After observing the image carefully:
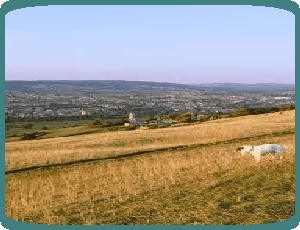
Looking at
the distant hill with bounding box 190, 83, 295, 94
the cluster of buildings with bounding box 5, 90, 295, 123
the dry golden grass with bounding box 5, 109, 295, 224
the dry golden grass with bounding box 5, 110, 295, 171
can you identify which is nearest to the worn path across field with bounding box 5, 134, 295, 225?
the dry golden grass with bounding box 5, 109, 295, 224

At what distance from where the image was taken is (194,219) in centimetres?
284

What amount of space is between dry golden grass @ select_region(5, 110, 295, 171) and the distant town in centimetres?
18

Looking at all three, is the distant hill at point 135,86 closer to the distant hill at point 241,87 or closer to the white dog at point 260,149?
the distant hill at point 241,87

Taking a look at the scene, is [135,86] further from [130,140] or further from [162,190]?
[162,190]

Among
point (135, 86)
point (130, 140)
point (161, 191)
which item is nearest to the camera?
point (161, 191)

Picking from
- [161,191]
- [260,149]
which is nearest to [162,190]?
[161,191]

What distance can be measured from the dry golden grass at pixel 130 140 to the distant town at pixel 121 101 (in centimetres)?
18

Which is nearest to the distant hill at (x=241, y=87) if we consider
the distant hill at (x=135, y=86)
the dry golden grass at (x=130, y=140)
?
the distant hill at (x=135, y=86)

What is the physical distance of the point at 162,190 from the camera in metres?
2.99

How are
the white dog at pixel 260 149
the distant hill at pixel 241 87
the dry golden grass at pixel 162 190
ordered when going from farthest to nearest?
1. the distant hill at pixel 241 87
2. the white dog at pixel 260 149
3. the dry golden grass at pixel 162 190

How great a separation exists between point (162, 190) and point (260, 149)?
3.90 feet

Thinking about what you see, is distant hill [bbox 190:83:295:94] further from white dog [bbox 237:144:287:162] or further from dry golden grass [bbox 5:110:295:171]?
white dog [bbox 237:144:287:162]

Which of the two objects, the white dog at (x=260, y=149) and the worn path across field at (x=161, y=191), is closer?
the worn path across field at (x=161, y=191)

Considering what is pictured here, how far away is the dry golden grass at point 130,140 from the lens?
9.88ft
